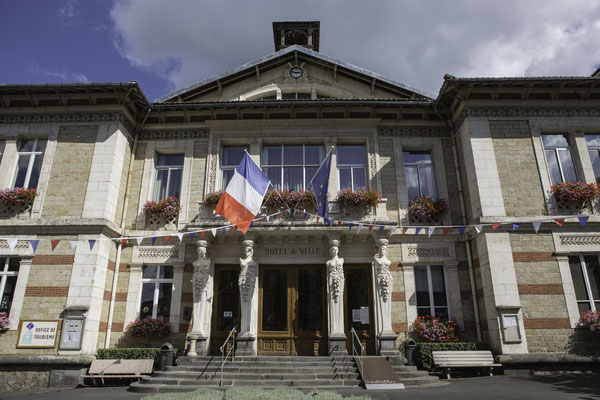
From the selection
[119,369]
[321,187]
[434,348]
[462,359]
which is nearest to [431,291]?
[434,348]

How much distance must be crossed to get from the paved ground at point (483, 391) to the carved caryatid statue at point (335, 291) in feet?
8.83

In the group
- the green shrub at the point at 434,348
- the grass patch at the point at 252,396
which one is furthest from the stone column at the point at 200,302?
the green shrub at the point at 434,348

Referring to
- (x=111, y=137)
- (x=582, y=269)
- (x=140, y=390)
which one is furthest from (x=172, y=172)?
(x=582, y=269)

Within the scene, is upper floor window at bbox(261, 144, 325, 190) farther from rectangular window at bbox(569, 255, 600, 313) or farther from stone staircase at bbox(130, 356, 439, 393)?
rectangular window at bbox(569, 255, 600, 313)

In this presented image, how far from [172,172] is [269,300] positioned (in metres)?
5.50

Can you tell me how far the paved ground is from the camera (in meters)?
7.57

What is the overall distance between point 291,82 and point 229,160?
4.08m

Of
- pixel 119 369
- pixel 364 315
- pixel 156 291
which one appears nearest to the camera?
pixel 119 369

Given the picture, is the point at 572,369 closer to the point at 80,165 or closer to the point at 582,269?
the point at 582,269

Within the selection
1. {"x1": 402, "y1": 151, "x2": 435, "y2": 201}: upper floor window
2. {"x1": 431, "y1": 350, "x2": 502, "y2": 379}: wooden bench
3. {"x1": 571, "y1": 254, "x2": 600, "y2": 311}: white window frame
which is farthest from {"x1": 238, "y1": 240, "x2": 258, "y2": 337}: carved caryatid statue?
{"x1": 571, "y1": 254, "x2": 600, "y2": 311}: white window frame

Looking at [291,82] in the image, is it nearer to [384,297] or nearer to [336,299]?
[336,299]

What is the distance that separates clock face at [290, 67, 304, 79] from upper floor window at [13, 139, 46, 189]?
29.1 feet

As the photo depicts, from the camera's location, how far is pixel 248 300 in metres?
11.3

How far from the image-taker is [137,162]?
43.3 ft
